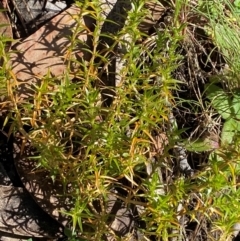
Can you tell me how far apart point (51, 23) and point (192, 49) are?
0.69m

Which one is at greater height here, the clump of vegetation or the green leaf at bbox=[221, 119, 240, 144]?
the clump of vegetation

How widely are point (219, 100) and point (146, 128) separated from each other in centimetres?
68

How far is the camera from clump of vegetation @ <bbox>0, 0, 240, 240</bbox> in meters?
2.32

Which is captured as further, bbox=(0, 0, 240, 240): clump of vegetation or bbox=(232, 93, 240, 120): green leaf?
bbox=(232, 93, 240, 120): green leaf

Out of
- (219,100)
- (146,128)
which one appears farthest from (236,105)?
(146,128)

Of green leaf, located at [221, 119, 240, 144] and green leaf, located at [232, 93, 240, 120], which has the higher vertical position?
green leaf, located at [232, 93, 240, 120]

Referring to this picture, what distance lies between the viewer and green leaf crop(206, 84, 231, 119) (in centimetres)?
286

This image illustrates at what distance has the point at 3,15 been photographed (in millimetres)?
2717

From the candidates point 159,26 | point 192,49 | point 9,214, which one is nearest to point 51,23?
point 159,26

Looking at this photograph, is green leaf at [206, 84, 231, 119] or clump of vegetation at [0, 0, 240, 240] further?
green leaf at [206, 84, 231, 119]

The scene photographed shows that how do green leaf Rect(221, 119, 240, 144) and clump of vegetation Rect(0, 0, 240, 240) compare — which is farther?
green leaf Rect(221, 119, 240, 144)

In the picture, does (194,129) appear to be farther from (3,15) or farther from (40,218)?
(3,15)

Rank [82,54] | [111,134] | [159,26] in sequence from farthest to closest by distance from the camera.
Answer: [159,26]
[82,54]
[111,134]

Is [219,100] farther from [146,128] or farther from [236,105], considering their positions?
[146,128]
